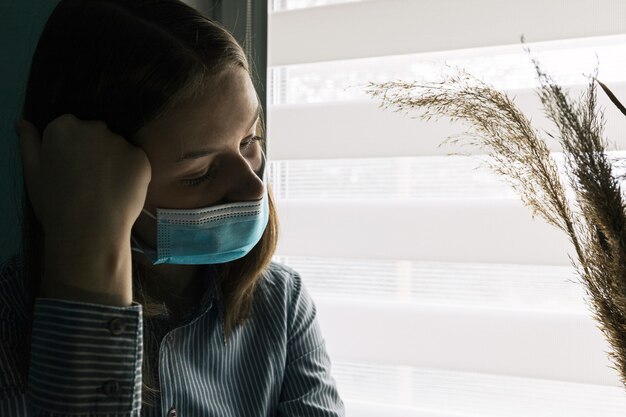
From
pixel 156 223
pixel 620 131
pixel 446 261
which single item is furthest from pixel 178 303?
pixel 620 131

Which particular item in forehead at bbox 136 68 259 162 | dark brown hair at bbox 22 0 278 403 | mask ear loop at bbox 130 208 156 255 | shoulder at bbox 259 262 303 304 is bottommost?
shoulder at bbox 259 262 303 304

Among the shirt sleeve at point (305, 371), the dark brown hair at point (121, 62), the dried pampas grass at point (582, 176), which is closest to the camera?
the dried pampas grass at point (582, 176)

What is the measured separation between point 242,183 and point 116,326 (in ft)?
1.13

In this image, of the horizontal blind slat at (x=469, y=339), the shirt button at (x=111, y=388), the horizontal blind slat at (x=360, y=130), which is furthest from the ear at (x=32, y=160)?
the horizontal blind slat at (x=469, y=339)

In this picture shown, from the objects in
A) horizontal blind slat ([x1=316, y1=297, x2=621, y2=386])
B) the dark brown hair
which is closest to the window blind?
horizontal blind slat ([x1=316, y1=297, x2=621, y2=386])

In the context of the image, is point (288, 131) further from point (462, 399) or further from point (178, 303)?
point (462, 399)

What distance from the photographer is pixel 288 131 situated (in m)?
1.70

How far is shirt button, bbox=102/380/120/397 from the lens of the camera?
1.05 metres

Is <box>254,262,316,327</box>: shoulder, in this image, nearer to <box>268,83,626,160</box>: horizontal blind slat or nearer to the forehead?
<box>268,83,626,160</box>: horizontal blind slat

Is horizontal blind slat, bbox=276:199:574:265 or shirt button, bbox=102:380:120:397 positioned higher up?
horizontal blind slat, bbox=276:199:574:265

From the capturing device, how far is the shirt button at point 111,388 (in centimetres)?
105

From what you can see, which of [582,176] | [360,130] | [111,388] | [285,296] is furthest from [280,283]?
[582,176]

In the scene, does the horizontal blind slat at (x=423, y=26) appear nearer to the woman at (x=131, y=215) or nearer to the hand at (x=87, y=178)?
the woman at (x=131, y=215)

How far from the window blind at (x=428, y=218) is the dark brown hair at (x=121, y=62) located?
461 mm
